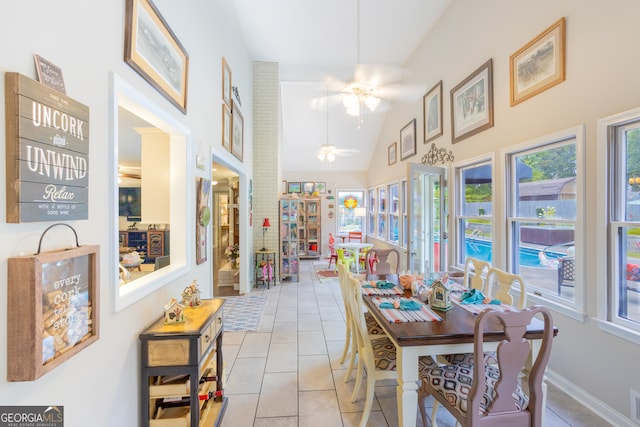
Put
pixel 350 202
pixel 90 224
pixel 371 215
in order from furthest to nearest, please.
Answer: pixel 350 202 → pixel 371 215 → pixel 90 224

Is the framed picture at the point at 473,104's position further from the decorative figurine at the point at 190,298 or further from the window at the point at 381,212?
the window at the point at 381,212

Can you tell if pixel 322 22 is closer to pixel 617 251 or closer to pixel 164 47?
pixel 164 47

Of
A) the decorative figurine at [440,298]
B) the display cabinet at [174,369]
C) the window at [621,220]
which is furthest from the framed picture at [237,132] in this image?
the window at [621,220]

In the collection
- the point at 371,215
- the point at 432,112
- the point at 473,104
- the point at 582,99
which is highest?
the point at 432,112

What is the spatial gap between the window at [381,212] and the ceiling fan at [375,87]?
7.50ft

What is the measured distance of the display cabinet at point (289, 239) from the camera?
239 inches

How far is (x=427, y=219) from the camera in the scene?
4.42m

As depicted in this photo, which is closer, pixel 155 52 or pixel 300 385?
pixel 155 52

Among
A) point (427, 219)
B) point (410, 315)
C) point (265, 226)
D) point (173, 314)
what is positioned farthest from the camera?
point (265, 226)

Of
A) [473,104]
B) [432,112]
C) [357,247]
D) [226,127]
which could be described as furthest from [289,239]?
[473,104]

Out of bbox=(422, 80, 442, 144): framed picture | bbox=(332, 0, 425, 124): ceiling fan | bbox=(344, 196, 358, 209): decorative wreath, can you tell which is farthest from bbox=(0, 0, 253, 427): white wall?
bbox=(344, 196, 358, 209): decorative wreath

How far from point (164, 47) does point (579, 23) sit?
10.0 feet

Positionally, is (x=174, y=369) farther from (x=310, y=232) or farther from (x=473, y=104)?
(x=310, y=232)

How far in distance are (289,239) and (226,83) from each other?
340 cm
